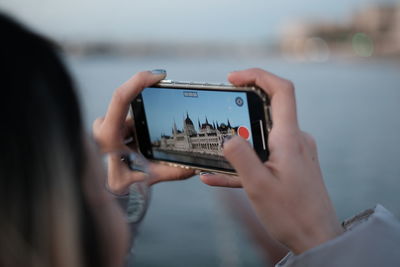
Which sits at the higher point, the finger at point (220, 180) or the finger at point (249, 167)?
the finger at point (249, 167)

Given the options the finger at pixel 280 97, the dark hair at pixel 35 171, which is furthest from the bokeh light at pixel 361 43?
the dark hair at pixel 35 171

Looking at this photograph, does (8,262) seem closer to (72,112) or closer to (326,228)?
(72,112)

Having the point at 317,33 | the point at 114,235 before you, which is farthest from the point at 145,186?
the point at 317,33

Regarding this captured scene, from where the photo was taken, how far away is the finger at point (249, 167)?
2.39 ft

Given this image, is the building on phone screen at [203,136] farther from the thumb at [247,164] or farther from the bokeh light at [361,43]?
the bokeh light at [361,43]

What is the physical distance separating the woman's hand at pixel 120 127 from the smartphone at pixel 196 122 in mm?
33

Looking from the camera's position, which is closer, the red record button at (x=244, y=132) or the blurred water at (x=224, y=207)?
the red record button at (x=244, y=132)

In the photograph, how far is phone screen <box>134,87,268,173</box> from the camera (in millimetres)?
1168

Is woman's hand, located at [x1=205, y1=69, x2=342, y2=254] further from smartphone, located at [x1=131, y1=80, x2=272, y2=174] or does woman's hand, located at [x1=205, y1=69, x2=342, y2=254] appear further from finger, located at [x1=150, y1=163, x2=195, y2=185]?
finger, located at [x1=150, y1=163, x2=195, y2=185]

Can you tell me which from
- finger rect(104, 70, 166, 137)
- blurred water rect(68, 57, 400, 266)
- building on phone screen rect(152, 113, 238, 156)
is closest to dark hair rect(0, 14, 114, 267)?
blurred water rect(68, 57, 400, 266)

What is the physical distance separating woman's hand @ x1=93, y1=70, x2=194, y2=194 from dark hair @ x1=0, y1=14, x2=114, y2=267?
419 mm

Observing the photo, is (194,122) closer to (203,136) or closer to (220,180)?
(203,136)

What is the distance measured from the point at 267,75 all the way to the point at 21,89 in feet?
1.64

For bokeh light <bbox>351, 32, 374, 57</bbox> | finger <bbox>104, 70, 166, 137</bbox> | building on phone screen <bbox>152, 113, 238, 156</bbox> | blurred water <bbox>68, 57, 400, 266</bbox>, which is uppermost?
finger <bbox>104, 70, 166, 137</bbox>
